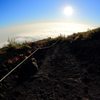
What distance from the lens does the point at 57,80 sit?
12.9 feet

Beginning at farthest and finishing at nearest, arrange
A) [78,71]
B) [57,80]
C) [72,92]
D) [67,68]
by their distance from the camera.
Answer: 1. [67,68]
2. [78,71]
3. [57,80]
4. [72,92]

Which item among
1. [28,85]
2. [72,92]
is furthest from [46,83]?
[72,92]

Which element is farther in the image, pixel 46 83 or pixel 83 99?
pixel 46 83

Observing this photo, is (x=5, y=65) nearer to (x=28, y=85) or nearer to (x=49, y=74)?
(x=28, y=85)

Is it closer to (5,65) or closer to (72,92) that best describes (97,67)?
(72,92)

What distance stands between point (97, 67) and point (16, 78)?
3592 mm

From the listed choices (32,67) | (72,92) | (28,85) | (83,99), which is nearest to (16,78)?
(28,85)

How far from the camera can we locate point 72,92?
3.18 meters

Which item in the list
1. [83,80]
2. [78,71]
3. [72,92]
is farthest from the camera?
[78,71]

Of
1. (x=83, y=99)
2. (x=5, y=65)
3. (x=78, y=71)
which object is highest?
(x=5, y=65)

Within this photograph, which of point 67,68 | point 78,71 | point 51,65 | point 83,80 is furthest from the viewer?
point 51,65

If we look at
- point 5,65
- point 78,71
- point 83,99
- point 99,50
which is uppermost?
point 99,50

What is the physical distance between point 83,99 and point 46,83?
151 cm

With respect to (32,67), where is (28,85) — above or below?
below
